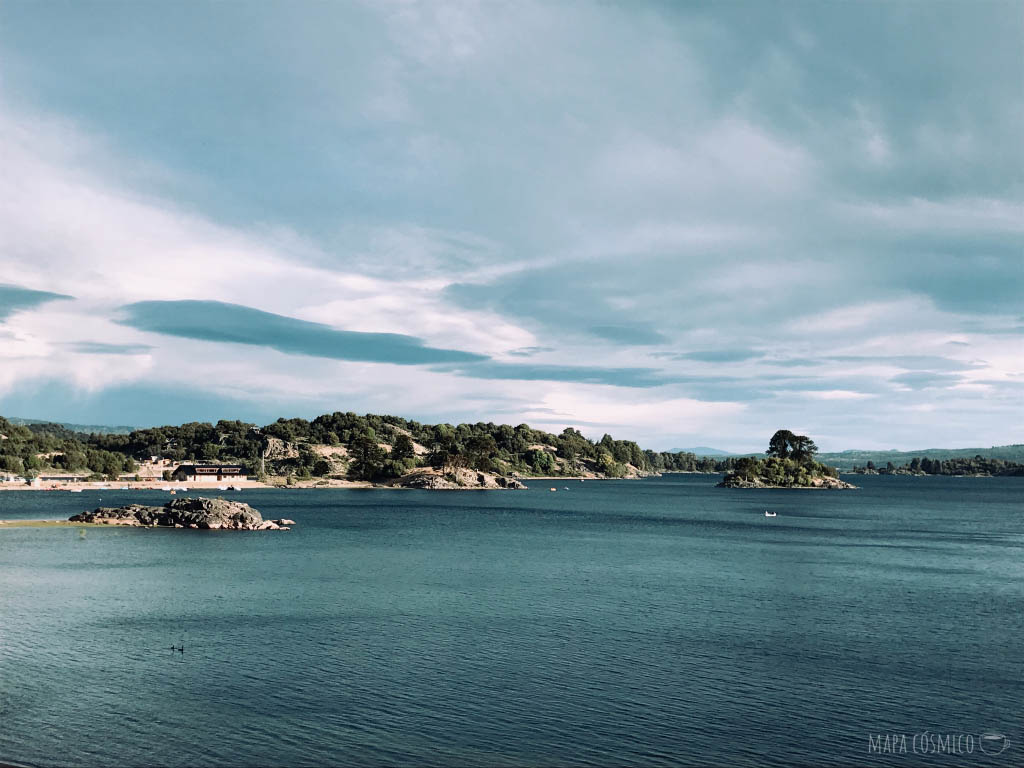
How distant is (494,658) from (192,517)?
9393 centimetres

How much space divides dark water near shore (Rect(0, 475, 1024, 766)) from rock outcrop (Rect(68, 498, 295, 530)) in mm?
27260

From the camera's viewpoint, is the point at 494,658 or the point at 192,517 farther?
the point at 192,517

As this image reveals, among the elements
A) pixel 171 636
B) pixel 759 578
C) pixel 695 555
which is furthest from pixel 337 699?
pixel 695 555

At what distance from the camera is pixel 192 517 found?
399 ft

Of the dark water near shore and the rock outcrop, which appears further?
the rock outcrop

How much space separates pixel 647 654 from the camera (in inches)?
1759

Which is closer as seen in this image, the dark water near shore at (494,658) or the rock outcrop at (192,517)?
the dark water near shore at (494,658)

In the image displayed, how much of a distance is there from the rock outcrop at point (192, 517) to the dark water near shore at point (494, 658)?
27260 mm

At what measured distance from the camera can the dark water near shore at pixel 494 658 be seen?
30.4 m

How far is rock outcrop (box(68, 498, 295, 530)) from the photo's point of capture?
397 feet

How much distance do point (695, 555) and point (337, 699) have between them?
70.4 metres

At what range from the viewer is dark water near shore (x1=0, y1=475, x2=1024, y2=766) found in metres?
30.4

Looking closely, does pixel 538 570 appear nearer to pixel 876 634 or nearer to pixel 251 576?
pixel 251 576

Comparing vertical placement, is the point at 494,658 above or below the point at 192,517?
above
